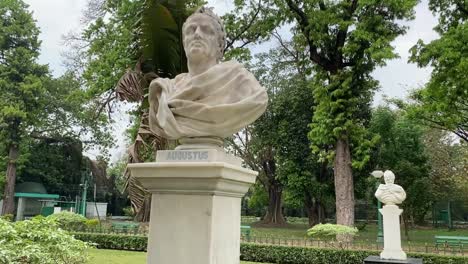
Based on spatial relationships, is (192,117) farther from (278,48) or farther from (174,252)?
(278,48)

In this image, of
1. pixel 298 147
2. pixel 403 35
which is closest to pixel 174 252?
pixel 403 35

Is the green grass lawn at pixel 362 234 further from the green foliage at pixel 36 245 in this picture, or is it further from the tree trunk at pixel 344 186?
the green foliage at pixel 36 245

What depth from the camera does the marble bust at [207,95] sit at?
3.13 m

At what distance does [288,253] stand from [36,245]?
303 inches

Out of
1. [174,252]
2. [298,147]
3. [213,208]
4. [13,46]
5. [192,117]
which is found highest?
[13,46]

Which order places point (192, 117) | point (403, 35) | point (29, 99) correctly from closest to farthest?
point (192, 117), point (403, 35), point (29, 99)

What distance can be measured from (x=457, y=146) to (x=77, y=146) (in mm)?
24018

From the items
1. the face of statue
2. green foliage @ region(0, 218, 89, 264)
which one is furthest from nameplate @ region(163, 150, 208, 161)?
green foliage @ region(0, 218, 89, 264)

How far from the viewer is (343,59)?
49.8 ft

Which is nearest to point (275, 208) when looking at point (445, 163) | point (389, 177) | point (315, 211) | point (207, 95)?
point (315, 211)

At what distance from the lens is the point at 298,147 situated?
71.8 ft

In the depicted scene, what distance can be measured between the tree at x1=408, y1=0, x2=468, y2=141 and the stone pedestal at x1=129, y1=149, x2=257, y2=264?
1063 cm

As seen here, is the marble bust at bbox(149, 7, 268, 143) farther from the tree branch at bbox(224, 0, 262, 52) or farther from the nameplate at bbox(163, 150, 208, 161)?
the tree branch at bbox(224, 0, 262, 52)

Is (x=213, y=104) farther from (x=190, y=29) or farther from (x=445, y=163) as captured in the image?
(x=445, y=163)
